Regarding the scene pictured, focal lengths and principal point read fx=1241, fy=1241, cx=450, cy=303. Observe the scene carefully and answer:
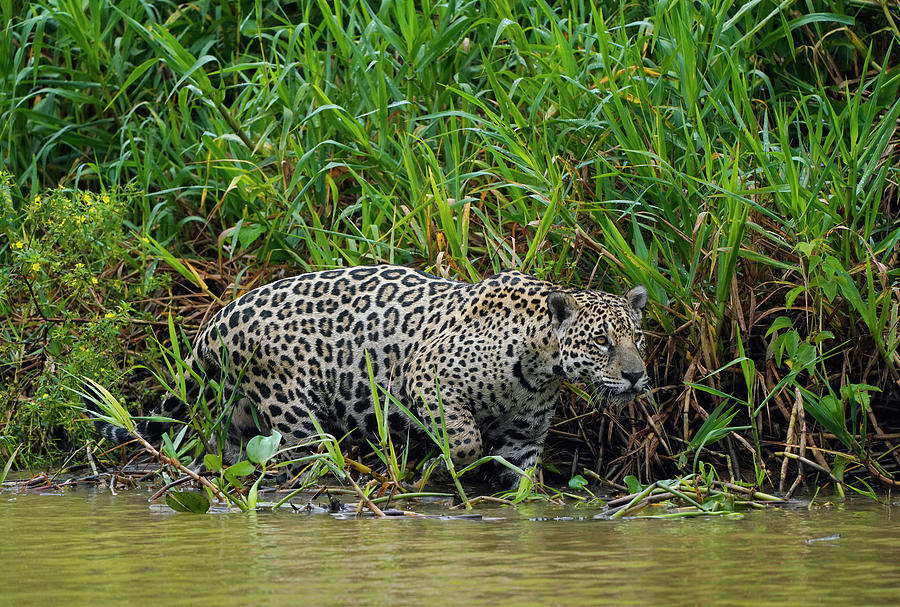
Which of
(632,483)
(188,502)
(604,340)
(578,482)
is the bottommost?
(578,482)

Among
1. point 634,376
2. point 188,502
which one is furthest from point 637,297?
point 188,502

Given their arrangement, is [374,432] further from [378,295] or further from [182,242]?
[182,242]

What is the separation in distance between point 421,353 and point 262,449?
3.86ft

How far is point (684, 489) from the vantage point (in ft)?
14.8

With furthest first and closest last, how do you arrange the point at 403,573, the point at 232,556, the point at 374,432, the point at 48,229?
the point at 48,229
the point at 374,432
the point at 232,556
the point at 403,573

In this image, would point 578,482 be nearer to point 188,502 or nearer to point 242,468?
point 242,468

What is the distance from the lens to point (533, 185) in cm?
586

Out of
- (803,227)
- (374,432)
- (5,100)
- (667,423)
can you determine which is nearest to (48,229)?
(5,100)

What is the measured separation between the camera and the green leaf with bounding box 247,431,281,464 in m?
4.38

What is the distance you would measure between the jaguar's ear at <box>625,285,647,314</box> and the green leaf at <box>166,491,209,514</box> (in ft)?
6.34

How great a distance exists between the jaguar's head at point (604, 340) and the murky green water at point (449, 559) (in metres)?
0.76

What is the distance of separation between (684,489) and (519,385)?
38.5 inches

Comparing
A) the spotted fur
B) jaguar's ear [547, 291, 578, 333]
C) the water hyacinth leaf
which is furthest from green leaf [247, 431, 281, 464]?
jaguar's ear [547, 291, 578, 333]

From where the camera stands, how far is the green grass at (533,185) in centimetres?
513
